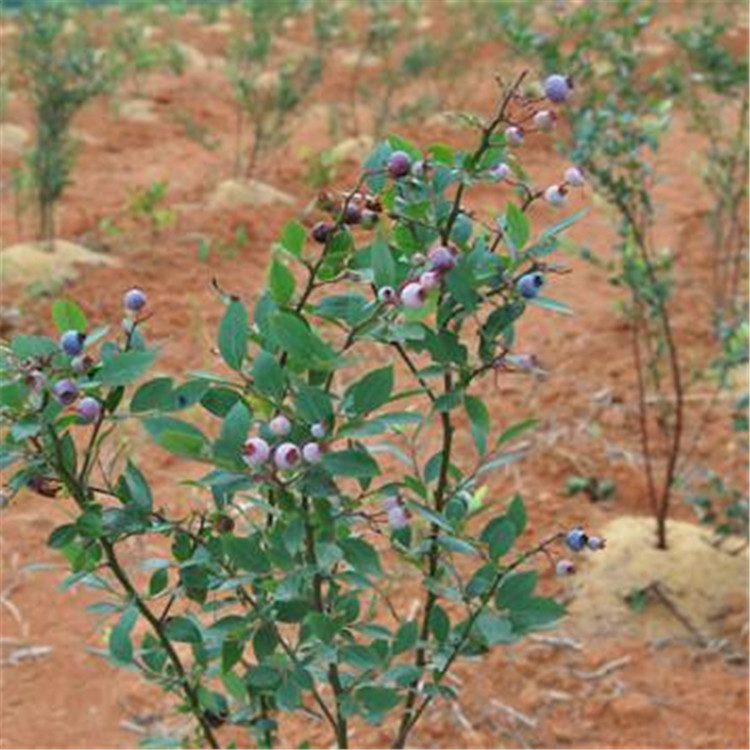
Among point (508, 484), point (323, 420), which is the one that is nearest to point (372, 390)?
point (323, 420)

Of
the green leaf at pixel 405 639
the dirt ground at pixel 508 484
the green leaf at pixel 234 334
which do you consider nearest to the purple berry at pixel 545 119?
the green leaf at pixel 234 334

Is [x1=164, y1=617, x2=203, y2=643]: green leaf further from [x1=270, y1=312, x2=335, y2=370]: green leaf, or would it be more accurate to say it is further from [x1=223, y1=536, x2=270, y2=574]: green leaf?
[x1=270, y1=312, x2=335, y2=370]: green leaf

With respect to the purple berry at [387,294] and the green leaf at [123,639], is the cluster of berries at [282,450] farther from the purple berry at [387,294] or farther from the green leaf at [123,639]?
the green leaf at [123,639]

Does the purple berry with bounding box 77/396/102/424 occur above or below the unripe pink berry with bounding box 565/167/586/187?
below

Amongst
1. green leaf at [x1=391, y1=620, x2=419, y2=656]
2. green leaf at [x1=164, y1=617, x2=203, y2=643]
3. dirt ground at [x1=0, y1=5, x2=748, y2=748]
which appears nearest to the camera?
green leaf at [x1=164, y1=617, x2=203, y2=643]

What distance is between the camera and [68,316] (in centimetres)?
149

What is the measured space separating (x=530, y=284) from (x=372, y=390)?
0.79 ft

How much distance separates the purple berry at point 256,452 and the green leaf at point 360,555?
0.20m

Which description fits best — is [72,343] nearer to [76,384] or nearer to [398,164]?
[76,384]

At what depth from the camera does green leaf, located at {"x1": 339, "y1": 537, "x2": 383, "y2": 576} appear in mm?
1499

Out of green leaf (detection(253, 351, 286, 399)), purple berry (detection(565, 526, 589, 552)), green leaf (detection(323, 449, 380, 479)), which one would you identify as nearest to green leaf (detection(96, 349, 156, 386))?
green leaf (detection(253, 351, 286, 399))

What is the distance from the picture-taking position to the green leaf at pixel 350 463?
4.64 feet

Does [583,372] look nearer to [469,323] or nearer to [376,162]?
[469,323]

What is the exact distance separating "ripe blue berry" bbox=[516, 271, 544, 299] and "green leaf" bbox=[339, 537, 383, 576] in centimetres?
35
